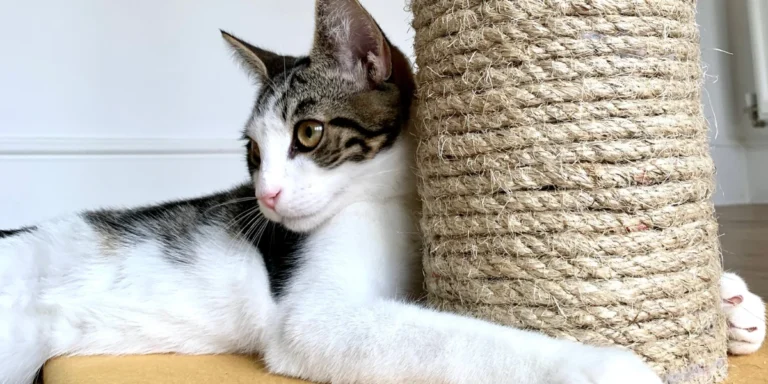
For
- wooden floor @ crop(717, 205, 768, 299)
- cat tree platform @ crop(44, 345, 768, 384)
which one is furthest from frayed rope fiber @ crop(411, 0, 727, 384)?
wooden floor @ crop(717, 205, 768, 299)

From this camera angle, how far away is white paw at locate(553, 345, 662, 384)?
0.60 metres

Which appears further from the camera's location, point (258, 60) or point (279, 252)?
point (258, 60)

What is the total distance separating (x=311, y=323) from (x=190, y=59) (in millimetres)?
1422

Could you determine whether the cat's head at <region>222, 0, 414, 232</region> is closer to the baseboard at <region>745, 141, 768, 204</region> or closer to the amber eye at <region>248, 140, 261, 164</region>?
the amber eye at <region>248, 140, 261, 164</region>

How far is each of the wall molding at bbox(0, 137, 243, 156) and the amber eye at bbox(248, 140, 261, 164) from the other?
989 mm

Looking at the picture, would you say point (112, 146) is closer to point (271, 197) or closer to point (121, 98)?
point (121, 98)

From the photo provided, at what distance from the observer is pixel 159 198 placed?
1994mm

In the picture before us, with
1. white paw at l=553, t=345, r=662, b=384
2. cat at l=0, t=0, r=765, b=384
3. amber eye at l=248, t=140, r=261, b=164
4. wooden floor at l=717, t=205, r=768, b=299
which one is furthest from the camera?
wooden floor at l=717, t=205, r=768, b=299

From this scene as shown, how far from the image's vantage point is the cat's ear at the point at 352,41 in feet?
3.10

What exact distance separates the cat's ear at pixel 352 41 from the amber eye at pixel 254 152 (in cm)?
19

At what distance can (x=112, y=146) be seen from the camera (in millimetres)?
1886

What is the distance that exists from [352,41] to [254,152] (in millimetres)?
265

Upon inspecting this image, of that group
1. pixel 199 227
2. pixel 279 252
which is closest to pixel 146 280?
pixel 199 227

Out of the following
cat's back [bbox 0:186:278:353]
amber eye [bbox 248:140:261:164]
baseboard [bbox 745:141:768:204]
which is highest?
amber eye [bbox 248:140:261:164]
